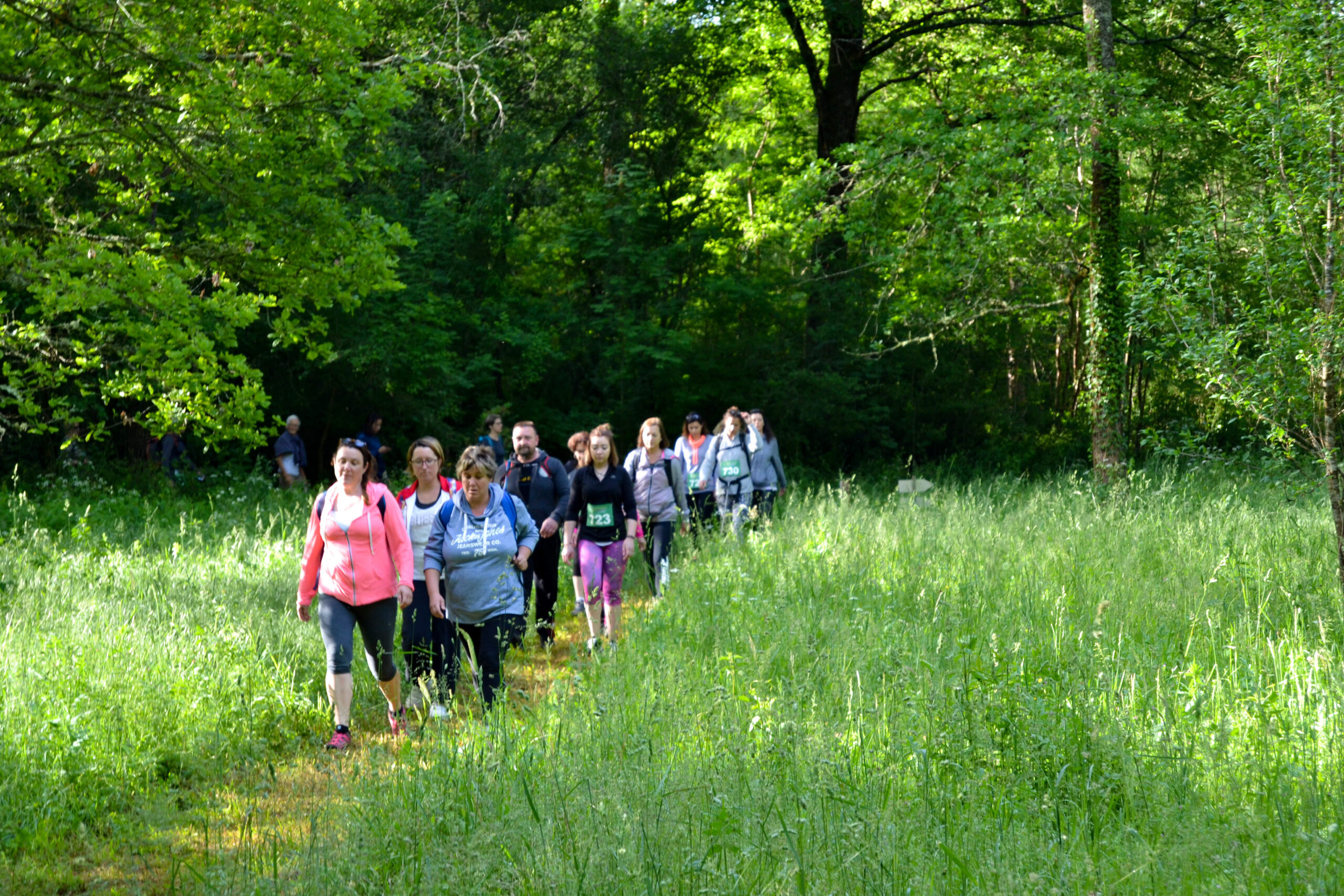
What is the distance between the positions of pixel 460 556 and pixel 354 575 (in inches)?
26.6

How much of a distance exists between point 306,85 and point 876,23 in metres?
14.1

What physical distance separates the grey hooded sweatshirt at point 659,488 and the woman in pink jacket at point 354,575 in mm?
3791

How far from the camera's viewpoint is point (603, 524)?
355 inches

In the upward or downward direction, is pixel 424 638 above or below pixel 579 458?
below

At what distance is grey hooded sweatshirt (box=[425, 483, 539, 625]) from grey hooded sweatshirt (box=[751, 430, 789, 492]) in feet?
20.6

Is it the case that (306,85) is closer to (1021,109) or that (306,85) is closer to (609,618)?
(609,618)

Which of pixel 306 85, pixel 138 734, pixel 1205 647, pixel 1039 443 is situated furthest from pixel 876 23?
pixel 138 734

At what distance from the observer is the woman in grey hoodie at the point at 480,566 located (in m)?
7.05

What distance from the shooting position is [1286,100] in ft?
24.8

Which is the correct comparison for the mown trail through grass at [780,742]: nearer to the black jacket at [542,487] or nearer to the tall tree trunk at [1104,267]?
the black jacket at [542,487]

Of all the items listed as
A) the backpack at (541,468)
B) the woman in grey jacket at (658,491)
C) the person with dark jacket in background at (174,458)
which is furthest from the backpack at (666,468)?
the person with dark jacket in background at (174,458)

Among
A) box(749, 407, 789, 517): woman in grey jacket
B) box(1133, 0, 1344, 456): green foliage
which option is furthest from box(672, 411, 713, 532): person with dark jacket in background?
box(1133, 0, 1344, 456): green foliage

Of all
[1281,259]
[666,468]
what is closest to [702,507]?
[666,468]

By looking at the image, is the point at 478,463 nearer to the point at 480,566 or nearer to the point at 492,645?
the point at 480,566
